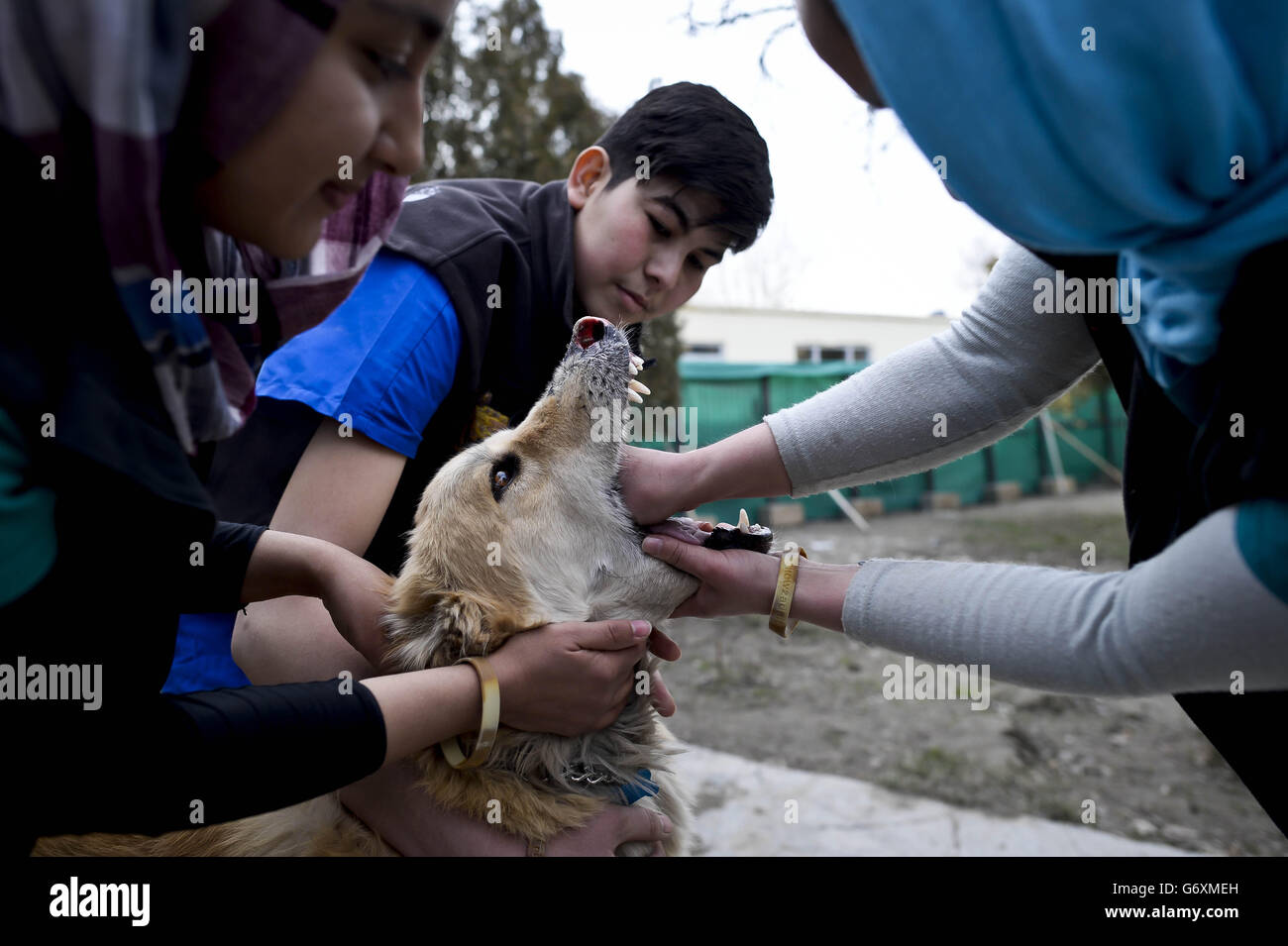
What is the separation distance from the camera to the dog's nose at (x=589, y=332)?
253cm

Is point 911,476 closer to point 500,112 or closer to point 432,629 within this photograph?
point 500,112

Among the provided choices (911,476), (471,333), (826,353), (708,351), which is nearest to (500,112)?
(471,333)

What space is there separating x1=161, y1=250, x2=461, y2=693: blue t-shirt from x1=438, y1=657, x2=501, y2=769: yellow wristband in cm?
71

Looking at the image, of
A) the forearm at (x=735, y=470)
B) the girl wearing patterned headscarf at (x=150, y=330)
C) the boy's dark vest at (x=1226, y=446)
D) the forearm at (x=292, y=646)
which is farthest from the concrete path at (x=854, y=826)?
the girl wearing patterned headscarf at (x=150, y=330)

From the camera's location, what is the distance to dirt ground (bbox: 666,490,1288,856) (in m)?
4.64

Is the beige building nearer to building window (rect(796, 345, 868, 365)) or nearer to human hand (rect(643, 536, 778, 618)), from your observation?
building window (rect(796, 345, 868, 365))

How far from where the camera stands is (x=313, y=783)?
5.26 ft

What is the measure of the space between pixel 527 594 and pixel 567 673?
30 centimetres

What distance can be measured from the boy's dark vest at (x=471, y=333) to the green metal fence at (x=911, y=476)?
901cm

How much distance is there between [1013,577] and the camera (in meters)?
1.72

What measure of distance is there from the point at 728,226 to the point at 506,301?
78 centimetres

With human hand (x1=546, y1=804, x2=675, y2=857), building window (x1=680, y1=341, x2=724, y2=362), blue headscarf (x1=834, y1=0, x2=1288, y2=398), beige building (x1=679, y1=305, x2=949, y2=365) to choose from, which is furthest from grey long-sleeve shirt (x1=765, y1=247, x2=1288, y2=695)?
building window (x1=680, y1=341, x2=724, y2=362)

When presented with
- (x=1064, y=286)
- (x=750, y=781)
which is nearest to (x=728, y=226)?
(x=1064, y=286)
